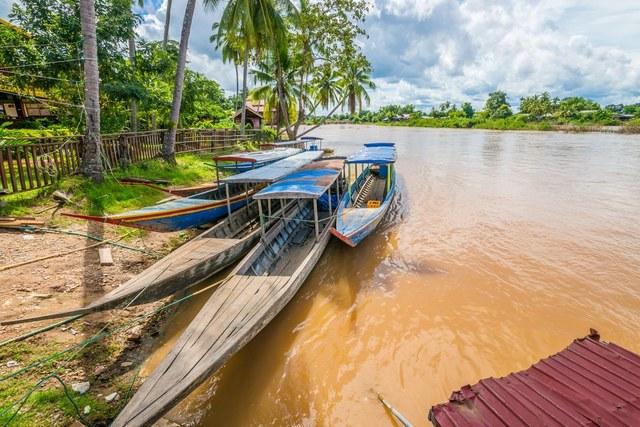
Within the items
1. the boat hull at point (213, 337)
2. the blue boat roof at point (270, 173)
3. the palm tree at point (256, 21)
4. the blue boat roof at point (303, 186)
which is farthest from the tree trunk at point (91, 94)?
the palm tree at point (256, 21)

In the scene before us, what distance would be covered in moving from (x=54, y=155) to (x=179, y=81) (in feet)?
17.8

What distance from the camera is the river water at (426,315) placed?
13.8 ft

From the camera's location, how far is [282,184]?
789cm

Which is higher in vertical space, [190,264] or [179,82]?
[179,82]

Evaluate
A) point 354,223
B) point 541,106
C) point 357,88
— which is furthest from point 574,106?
point 354,223

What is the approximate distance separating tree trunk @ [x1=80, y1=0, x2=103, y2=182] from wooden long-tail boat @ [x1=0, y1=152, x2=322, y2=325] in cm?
429

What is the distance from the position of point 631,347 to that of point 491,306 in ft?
6.53

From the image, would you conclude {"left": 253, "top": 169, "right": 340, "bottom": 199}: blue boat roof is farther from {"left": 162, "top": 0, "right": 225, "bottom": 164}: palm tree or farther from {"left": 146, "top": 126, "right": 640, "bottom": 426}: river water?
{"left": 162, "top": 0, "right": 225, "bottom": 164}: palm tree

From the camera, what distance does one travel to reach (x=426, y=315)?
19.1ft

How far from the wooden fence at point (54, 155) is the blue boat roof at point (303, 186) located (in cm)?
558

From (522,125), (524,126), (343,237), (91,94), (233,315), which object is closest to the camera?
(233,315)

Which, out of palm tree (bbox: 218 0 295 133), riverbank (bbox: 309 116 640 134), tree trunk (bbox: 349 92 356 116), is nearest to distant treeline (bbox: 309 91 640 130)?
riverbank (bbox: 309 116 640 134)

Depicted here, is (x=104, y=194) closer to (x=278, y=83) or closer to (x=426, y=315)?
(x=426, y=315)

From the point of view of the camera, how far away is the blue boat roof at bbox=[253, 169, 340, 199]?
6.68 metres
